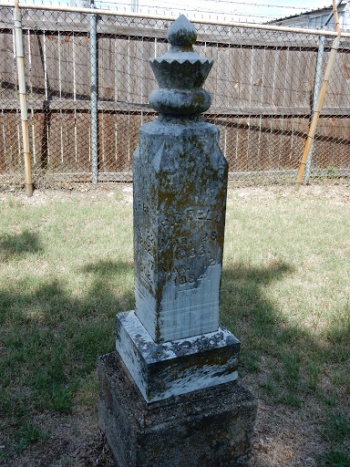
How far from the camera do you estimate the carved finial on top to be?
1.91m

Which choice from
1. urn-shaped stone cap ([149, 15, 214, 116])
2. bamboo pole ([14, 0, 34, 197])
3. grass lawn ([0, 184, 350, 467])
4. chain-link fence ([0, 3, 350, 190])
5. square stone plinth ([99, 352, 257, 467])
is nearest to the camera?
urn-shaped stone cap ([149, 15, 214, 116])

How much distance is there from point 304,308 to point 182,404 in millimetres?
2114

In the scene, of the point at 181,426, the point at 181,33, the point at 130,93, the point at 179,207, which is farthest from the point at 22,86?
the point at 181,426

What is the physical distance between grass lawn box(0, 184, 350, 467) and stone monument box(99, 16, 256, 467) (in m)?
0.51

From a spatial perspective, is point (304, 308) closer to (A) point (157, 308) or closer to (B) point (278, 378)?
(B) point (278, 378)

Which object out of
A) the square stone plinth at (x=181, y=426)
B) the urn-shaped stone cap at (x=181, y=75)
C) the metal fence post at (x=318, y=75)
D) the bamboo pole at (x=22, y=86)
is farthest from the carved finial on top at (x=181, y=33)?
the metal fence post at (x=318, y=75)

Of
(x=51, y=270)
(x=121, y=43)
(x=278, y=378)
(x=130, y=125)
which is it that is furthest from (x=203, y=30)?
(x=278, y=378)

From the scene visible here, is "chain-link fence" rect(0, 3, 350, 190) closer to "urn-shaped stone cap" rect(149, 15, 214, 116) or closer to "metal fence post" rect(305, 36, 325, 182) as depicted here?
"metal fence post" rect(305, 36, 325, 182)

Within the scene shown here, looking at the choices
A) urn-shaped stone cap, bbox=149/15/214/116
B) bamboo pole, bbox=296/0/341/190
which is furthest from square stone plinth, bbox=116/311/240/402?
bamboo pole, bbox=296/0/341/190

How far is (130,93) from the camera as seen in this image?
269 inches

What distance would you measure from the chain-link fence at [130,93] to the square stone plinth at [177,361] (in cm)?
483

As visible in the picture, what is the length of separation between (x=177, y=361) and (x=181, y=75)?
4.11ft

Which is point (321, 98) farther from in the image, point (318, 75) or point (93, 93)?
point (93, 93)

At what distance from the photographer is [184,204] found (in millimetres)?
1977
